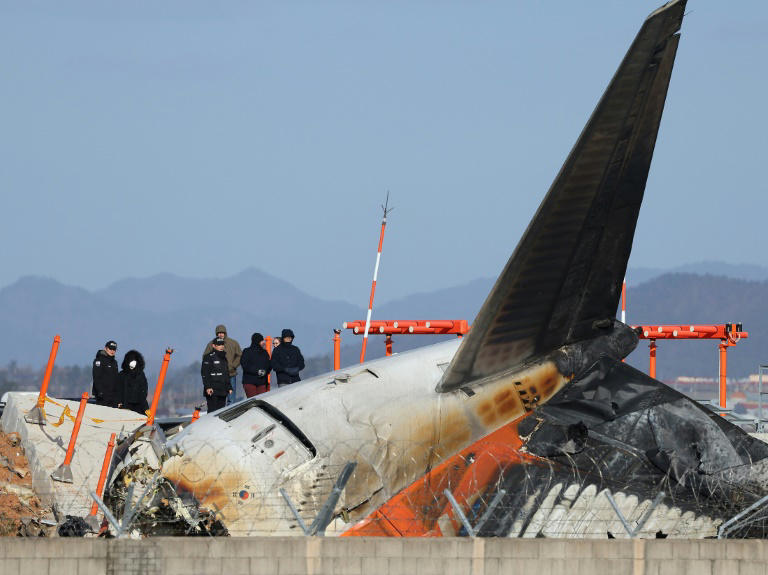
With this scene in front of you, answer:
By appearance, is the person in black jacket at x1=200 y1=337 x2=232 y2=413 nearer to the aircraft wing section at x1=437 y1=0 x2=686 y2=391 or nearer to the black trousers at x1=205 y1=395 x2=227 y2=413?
the black trousers at x1=205 y1=395 x2=227 y2=413

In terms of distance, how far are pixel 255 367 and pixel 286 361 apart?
0.69m

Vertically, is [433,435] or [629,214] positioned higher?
[629,214]

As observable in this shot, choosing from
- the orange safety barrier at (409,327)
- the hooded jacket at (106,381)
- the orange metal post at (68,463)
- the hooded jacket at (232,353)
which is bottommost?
the orange metal post at (68,463)

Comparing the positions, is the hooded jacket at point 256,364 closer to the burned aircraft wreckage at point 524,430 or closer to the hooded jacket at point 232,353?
the hooded jacket at point 232,353

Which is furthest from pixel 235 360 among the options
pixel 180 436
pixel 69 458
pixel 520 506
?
pixel 520 506

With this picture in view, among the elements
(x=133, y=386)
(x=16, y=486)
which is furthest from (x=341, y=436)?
(x=133, y=386)

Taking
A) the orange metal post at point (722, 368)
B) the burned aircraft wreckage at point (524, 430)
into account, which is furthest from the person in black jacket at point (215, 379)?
the orange metal post at point (722, 368)

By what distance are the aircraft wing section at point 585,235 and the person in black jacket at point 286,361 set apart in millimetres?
6827

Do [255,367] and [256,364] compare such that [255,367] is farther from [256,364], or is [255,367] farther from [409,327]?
[409,327]

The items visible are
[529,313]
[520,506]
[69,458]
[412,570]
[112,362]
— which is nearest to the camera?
[412,570]

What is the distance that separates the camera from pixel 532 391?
18.1 meters

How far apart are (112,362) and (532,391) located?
10.8 meters

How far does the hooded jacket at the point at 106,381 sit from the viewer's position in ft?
86.1

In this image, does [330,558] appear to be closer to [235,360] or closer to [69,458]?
[69,458]
